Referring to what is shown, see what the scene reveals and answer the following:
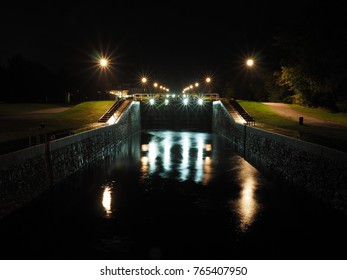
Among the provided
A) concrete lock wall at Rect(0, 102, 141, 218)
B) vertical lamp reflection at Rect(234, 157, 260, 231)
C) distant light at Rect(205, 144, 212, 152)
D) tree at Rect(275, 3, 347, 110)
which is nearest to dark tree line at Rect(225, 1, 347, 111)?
tree at Rect(275, 3, 347, 110)

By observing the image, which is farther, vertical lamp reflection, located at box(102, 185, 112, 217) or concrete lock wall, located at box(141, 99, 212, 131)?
concrete lock wall, located at box(141, 99, 212, 131)

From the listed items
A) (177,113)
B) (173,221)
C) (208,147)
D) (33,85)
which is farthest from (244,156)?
(33,85)

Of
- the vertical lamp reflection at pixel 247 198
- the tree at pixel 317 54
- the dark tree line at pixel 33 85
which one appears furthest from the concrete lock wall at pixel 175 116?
the vertical lamp reflection at pixel 247 198

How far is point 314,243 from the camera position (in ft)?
41.1

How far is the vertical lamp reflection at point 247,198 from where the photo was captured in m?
15.2

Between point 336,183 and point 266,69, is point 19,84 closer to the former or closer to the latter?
point 266,69

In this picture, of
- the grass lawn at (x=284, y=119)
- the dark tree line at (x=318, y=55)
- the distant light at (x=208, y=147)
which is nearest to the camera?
the grass lawn at (x=284, y=119)

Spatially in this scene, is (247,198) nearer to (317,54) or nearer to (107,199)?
(107,199)

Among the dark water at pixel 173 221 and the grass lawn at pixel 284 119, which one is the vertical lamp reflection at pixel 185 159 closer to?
the dark water at pixel 173 221

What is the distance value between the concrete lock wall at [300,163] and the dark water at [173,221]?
65 centimetres

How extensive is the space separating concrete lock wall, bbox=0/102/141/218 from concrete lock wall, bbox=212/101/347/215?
38.5 ft

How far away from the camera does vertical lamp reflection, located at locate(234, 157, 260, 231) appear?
15239 millimetres

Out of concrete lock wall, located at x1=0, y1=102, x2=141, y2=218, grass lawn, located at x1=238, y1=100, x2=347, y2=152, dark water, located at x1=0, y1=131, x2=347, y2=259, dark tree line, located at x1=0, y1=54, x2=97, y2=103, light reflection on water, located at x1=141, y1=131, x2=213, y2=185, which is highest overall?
dark tree line, located at x1=0, y1=54, x2=97, y2=103

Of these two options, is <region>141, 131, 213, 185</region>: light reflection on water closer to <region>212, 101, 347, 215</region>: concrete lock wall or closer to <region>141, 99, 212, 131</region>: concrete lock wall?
<region>212, 101, 347, 215</region>: concrete lock wall
